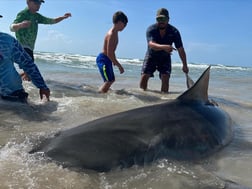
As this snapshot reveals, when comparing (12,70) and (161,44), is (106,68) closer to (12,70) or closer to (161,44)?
(161,44)

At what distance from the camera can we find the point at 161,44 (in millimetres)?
7457

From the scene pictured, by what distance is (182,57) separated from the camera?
7410 millimetres

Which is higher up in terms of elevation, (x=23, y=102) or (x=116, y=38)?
(x=116, y=38)

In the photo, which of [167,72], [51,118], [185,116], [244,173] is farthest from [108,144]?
[167,72]

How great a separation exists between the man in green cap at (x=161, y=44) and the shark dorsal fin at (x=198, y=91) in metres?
3.38

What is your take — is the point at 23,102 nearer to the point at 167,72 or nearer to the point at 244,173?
the point at 244,173

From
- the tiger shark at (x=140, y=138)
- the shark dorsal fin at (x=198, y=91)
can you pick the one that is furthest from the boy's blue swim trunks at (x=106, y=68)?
the tiger shark at (x=140, y=138)

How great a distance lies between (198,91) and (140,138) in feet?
3.23

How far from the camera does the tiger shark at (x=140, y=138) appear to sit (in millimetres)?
2578

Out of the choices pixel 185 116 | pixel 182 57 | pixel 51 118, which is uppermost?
pixel 182 57

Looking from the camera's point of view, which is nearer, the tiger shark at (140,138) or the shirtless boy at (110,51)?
the tiger shark at (140,138)

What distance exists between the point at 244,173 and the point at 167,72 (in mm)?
4945

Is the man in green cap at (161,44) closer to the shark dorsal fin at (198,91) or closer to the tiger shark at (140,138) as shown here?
the shark dorsal fin at (198,91)

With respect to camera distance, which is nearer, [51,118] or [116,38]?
[51,118]
